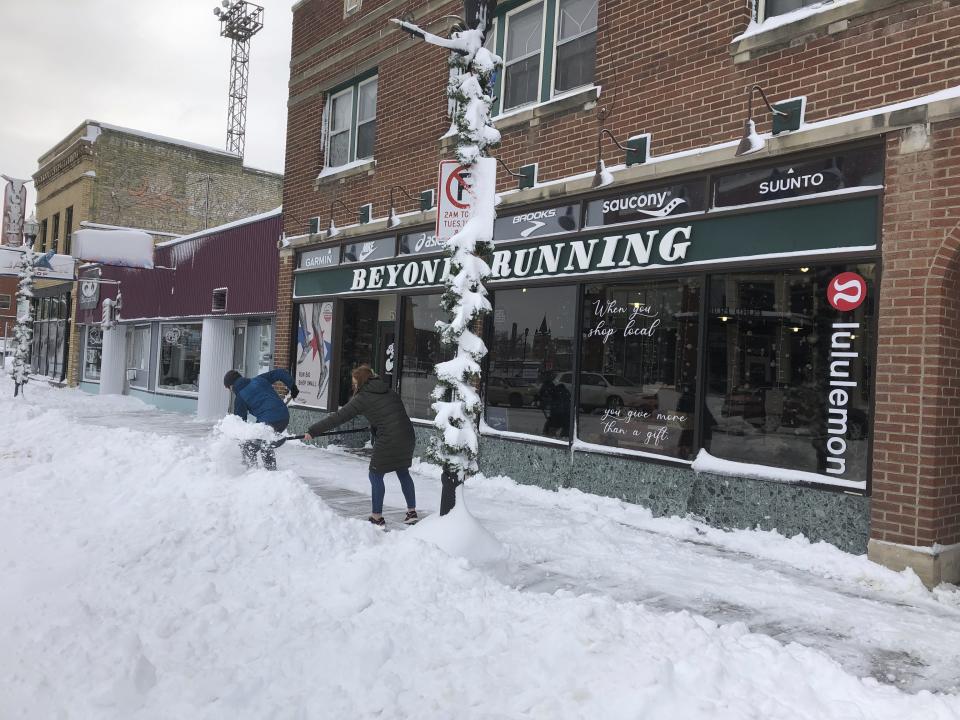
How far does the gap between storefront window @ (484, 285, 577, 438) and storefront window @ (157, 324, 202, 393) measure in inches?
491

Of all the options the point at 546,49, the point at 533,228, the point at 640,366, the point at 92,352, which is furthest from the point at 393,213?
the point at 92,352

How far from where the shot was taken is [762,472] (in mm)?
7438

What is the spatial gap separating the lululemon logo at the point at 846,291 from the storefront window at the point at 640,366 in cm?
149

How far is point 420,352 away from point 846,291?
7.16 m

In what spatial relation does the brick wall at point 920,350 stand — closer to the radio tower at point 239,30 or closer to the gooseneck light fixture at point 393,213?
the gooseneck light fixture at point 393,213

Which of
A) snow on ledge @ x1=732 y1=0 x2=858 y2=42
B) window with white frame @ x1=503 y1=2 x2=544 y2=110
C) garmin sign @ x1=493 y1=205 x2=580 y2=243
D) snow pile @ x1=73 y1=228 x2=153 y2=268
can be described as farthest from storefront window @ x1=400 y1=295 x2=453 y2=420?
snow pile @ x1=73 y1=228 x2=153 y2=268

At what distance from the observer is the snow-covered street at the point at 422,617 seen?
3.83 m

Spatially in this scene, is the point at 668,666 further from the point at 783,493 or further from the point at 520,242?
the point at 520,242

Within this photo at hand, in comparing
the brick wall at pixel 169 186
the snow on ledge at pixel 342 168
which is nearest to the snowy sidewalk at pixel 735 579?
the snow on ledge at pixel 342 168

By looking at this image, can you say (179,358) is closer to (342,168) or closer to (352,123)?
(342,168)

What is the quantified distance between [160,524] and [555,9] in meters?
8.24

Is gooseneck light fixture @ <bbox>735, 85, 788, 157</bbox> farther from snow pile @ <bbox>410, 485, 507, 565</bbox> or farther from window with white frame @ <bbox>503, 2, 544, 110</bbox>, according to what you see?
snow pile @ <bbox>410, 485, 507, 565</bbox>

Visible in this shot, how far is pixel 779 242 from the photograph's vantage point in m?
7.44

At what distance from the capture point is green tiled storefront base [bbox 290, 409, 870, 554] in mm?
6852
